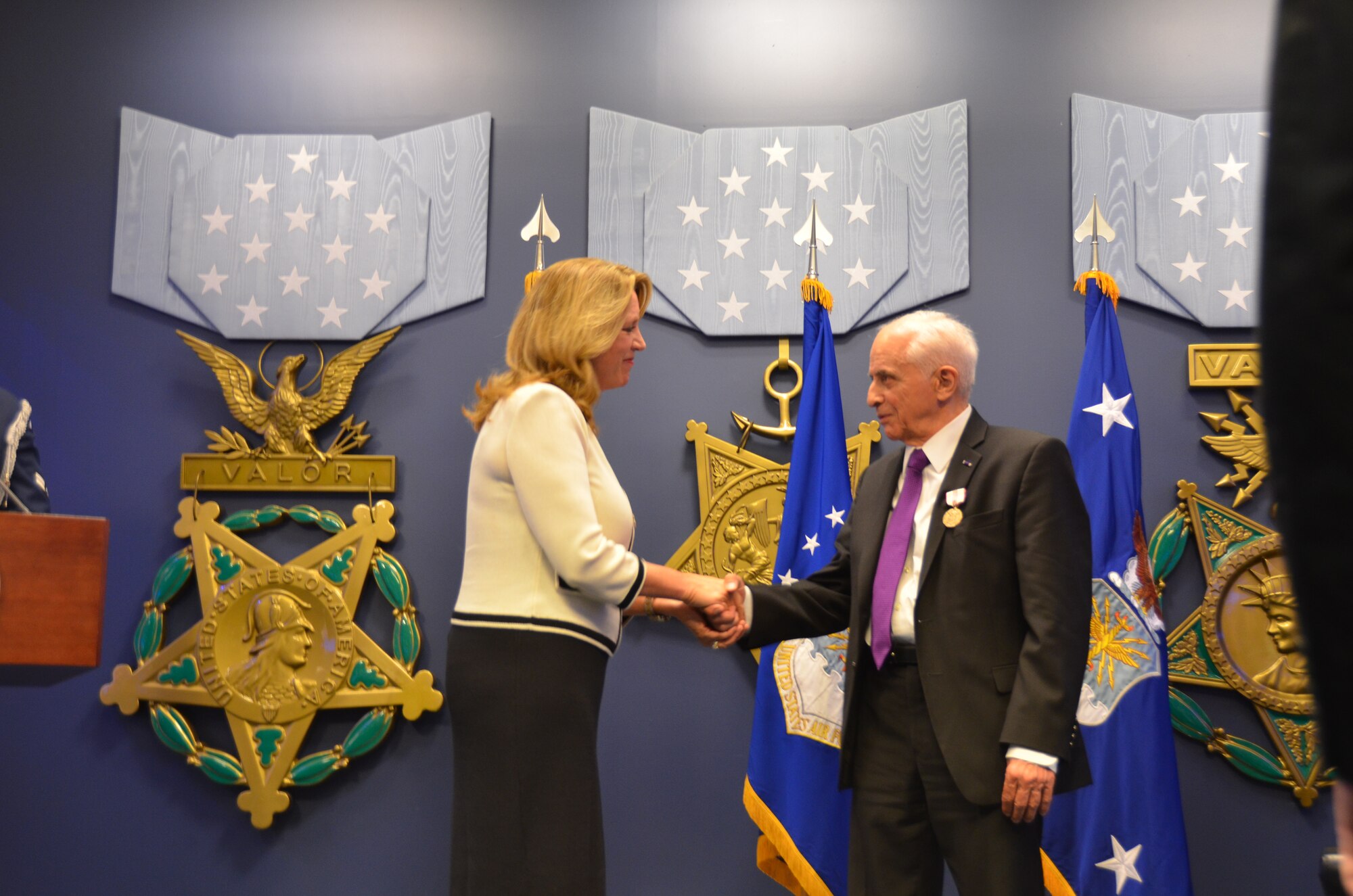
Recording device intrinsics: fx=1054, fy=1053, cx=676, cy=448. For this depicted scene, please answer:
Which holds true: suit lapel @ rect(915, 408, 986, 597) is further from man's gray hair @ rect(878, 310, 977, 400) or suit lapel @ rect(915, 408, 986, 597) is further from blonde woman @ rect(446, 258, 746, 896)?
blonde woman @ rect(446, 258, 746, 896)

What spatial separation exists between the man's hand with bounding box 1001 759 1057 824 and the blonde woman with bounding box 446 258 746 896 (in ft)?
2.62

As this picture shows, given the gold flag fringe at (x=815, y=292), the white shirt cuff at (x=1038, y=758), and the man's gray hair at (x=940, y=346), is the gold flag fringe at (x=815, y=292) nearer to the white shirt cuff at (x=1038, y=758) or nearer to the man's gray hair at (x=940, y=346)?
the man's gray hair at (x=940, y=346)

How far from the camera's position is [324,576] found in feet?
11.4

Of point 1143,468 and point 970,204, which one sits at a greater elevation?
point 970,204

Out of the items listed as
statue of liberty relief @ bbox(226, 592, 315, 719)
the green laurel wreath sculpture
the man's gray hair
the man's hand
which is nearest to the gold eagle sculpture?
the green laurel wreath sculpture

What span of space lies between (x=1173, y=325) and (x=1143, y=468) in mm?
491

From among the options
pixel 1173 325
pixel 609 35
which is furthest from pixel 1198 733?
pixel 609 35

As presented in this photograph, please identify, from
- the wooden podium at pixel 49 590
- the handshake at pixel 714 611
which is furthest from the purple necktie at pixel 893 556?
the wooden podium at pixel 49 590

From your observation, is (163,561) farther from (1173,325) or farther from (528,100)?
(1173,325)

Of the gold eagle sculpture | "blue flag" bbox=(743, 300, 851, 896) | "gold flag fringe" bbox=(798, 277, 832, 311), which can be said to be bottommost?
"blue flag" bbox=(743, 300, 851, 896)

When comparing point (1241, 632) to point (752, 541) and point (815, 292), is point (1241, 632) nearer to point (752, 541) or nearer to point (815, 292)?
point (752, 541)

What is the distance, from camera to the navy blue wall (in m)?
3.39

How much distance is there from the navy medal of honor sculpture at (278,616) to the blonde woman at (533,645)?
5.68 ft

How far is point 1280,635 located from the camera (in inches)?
126
